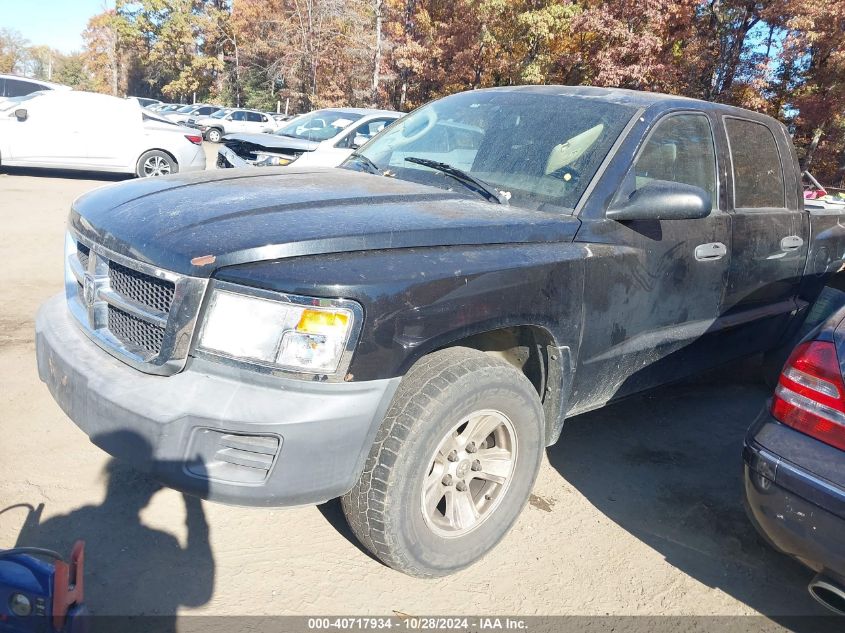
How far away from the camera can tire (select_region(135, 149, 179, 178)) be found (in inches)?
463

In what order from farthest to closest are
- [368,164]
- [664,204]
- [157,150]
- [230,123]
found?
1. [230,123]
2. [157,150]
3. [368,164]
4. [664,204]

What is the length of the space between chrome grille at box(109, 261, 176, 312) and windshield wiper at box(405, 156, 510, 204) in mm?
1467

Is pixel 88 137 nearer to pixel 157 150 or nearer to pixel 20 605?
pixel 157 150

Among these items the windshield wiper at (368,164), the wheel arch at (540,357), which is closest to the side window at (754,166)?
the wheel arch at (540,357)

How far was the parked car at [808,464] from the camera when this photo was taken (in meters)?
2.25

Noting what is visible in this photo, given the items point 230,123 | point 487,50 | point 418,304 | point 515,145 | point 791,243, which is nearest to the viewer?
point 418,304

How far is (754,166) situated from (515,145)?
154cm

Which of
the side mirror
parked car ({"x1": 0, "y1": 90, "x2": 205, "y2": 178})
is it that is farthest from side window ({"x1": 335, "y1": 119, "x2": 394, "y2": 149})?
the side mirror

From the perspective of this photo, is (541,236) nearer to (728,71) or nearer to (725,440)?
(725,440)

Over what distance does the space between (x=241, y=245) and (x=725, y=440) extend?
3267 millimetres

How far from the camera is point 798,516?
2.31 m

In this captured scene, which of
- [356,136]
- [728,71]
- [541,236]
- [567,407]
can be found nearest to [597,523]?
[567,407]

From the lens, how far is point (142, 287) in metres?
2.35

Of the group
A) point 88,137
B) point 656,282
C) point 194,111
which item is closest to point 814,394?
point 656,282
